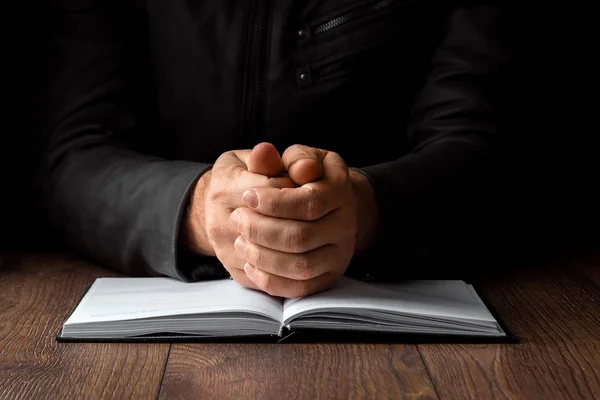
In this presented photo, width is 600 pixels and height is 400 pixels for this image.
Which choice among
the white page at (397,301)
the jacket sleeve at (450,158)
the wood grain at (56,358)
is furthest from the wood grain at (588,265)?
the wood grain at (56,358)

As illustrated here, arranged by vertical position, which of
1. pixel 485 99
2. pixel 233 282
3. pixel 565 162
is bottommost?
pixel 565 162

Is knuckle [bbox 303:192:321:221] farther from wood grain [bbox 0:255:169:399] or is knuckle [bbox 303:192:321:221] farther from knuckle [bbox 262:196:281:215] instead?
wood grain [bbox 0:255:169:399]

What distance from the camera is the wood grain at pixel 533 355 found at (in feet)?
2.86

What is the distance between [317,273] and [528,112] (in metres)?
0.63

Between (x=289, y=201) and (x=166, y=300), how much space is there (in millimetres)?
216

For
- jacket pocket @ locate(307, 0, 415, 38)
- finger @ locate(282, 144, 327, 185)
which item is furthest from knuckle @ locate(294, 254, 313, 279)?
jacket pocket @ locate(307, 0, 415, 38)

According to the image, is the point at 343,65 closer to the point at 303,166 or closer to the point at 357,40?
the point at 357,40

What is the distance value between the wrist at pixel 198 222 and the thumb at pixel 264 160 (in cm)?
13

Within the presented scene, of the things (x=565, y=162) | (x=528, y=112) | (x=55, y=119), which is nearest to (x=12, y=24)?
(x=55, y=119)

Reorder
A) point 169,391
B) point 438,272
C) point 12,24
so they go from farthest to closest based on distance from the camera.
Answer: point 12,24
point 438,272
point 169,391

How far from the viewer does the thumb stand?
3.42 feet

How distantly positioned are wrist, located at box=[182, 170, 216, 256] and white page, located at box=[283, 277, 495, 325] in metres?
0.17

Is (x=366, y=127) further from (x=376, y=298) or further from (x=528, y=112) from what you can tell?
(x=376, y=298)

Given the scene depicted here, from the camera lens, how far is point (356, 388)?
0.87 meters
